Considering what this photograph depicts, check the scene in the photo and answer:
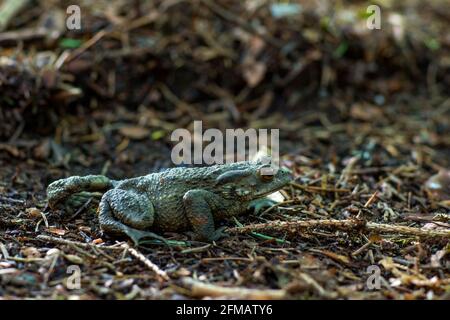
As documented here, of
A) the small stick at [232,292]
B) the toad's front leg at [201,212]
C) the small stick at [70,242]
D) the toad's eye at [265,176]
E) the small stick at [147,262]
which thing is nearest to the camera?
the small stick at [232,292]

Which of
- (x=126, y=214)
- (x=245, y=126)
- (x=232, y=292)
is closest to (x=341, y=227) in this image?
(x=232, y=292)

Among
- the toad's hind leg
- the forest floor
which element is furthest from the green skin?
the forest floor

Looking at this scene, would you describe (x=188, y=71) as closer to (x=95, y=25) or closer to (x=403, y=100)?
(x=95, y=25)

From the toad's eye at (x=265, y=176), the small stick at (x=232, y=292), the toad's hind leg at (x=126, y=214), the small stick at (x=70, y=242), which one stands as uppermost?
the toad's eye at (x=265, y=176)

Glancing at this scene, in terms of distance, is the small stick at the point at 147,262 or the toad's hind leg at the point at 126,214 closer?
the small stick at the point at 147,262

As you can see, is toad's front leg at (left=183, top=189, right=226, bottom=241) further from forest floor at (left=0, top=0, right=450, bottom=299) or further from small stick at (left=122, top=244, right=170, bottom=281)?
small stick at (left=122, top=244, right=170, bottom=281)

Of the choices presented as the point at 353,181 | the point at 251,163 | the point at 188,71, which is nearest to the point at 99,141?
the point at 188,71

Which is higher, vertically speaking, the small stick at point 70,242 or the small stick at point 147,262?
the small stick at point 70,242

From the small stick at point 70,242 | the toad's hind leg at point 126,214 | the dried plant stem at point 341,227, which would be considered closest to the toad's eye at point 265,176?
the dried plant stem at point 341,227

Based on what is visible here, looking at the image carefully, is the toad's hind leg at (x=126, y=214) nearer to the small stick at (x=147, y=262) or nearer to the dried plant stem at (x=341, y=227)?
the small stick at (x=147, y=262)
